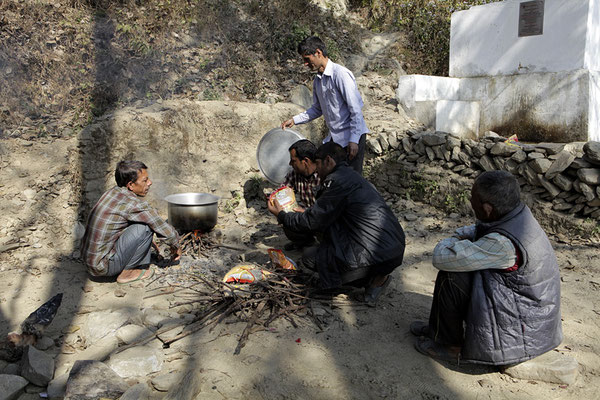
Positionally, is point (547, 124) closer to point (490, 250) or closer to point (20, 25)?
point (490, 250)

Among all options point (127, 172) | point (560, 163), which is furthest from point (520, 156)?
point (127, 172)

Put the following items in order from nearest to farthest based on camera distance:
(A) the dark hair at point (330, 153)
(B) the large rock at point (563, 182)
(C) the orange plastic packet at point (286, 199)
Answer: (A) the dark hair at point (330, 153)
(C) the orange plastic packet at point (286, 199)
(B) the large rock at point (563, 182)

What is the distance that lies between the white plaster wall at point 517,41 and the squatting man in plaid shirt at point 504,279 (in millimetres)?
5922

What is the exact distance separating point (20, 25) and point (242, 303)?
6.53m

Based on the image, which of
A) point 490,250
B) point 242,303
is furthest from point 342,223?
point 490,250

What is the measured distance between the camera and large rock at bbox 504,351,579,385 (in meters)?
2.59

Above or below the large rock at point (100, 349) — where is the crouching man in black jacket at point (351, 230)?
above

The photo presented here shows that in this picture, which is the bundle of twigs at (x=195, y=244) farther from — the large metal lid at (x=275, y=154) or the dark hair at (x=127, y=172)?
the large metal lid at (x=275, y=154)

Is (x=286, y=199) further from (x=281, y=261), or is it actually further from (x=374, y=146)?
(x=374, y=146)

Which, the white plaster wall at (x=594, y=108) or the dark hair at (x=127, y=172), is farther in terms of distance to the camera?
the white plaster wall at (x=594, y=108)

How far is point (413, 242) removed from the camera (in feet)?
17.5

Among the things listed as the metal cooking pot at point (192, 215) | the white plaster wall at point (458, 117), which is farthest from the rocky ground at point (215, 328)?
the white plaster wall at point (458, 117)

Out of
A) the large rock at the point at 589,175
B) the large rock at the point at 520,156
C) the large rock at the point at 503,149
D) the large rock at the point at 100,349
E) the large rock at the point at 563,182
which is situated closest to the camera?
the large rock at the point at 100,349

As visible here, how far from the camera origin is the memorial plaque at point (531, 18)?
7.19m
